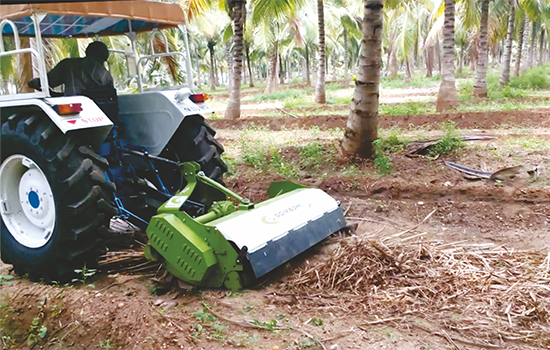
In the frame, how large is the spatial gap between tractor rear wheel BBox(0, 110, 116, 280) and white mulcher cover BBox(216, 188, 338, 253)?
1.13 meters

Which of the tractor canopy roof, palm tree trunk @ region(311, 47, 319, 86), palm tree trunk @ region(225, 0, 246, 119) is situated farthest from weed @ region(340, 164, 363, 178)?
A: palm tree trunk @ region(311, 47, 319, 86)

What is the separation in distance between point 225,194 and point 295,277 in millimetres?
1147

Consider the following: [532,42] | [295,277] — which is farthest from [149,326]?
[532,42]

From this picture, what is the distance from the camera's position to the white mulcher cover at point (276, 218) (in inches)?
163

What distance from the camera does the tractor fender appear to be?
417cm

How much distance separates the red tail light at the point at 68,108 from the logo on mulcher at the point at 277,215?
1.86 meters

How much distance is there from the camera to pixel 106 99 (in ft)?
17.6

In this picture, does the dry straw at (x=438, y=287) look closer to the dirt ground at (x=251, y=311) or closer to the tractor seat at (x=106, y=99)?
the dirt ground at (x=251, y=311)

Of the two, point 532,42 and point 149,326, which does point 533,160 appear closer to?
point 149,326

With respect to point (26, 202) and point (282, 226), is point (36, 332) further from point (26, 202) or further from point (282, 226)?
point (282, 226)

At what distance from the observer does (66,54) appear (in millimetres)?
12359

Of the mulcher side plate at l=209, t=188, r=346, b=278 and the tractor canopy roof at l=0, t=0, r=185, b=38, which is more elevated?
the tractor canopy roof at l=0, t=0, r=185, b=38

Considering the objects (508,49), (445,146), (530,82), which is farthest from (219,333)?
(530,82)

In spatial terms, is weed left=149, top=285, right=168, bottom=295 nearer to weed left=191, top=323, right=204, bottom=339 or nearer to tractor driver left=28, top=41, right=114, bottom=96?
weed left=191, top=323, right=204, bottom=339
